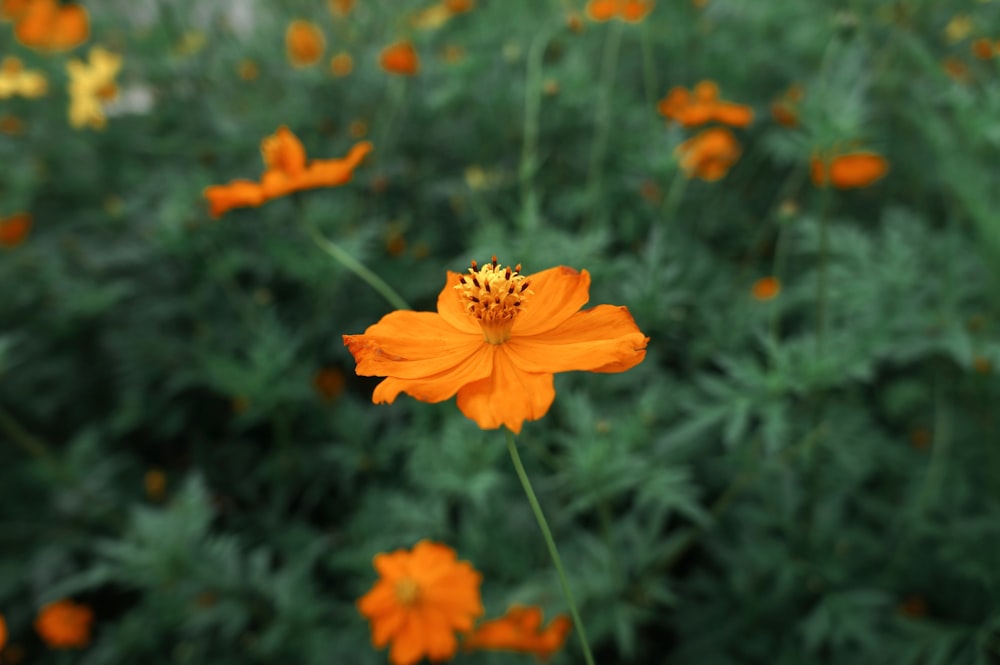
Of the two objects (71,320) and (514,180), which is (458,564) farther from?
(71,320)

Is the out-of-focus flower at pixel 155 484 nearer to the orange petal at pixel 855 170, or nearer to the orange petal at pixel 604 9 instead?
the orange petal at pixel 604 9

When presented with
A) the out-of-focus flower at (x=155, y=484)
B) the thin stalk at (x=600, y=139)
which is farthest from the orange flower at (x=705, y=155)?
the out-of-focus flower at (x=155, y=484)

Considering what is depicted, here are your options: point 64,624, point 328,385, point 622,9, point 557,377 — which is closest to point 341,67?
point 622,9

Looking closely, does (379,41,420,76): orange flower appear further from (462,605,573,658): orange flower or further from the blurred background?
(462,605,573,658): orange flower

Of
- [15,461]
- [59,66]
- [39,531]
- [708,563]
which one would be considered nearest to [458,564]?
[708,563]

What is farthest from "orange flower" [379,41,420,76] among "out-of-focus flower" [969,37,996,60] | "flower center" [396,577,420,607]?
"out-of-focus flower" [969,37,996,60]

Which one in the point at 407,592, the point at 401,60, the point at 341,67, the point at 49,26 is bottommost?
the point at 407,592

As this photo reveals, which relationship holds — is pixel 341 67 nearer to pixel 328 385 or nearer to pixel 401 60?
pixel 401 60
